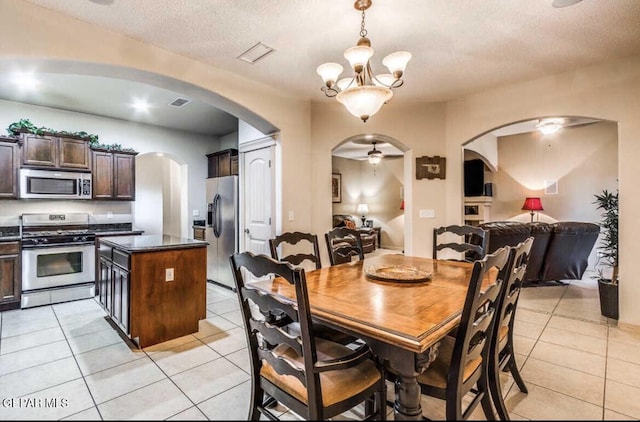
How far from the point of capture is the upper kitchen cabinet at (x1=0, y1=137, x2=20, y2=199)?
383 centimetres

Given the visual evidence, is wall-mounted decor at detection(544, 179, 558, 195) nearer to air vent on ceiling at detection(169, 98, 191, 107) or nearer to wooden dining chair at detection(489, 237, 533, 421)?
wooden dining chair at detection(489, 237, 533, 421)

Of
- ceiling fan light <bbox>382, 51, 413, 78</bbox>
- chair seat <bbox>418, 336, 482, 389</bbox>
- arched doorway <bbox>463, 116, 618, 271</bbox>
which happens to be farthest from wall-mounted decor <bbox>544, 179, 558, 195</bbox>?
chair seat <bbox>418, 336, 482, 389</bbox>

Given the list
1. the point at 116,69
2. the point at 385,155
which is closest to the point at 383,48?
the point at 116,69

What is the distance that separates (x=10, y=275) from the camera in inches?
141

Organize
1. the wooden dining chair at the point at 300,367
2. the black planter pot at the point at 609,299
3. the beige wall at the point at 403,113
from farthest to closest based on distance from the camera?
the black planter pot at the point at 609,299, the beige wall at the point at 403,113, the wooden dining chair at the point at 300,367

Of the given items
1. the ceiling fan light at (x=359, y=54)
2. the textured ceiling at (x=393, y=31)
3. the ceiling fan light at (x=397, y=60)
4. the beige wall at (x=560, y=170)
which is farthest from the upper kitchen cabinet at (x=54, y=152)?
the beige wall at (x=560, y=170)

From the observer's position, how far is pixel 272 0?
7.00ft

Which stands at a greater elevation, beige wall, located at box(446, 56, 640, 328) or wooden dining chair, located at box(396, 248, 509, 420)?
beige wall, located at box(446, 56, 640, 328)

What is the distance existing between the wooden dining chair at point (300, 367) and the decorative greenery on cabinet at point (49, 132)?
423cm

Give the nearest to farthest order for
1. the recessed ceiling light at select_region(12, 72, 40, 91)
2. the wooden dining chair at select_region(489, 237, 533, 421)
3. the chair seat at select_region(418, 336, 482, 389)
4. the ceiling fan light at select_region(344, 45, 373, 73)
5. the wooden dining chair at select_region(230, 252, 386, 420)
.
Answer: the wooden dining chair at select_region(230, 252, 386, 420) < the chair seat at select_region(418, 336, 482, 389) < the wooden dining chair at select_region(489, 237, 533, 421) < the ceiling fan light at select_region(344, 45, 373, 73) < the recessed ceiling light at select_region(12, 72, 40, 91)

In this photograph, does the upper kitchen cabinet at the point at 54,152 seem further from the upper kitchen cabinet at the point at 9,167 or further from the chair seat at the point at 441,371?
the chair seat at the point at 441,371

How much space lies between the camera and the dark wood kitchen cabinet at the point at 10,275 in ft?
11.5

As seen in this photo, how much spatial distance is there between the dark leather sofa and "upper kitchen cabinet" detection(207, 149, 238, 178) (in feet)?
12.7

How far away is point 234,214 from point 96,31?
263 centimetres
